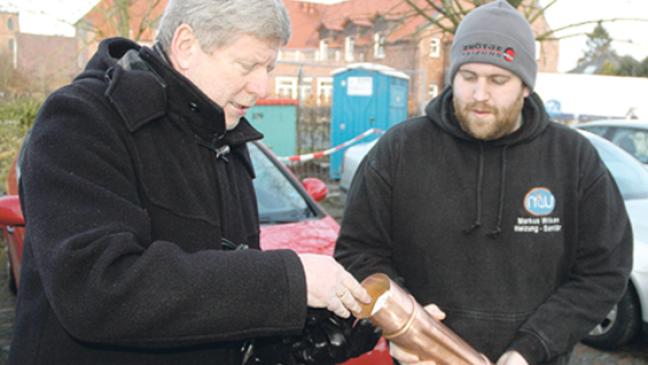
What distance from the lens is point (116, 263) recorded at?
104cm

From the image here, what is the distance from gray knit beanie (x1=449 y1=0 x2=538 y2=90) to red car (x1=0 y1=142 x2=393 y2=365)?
1578 mm

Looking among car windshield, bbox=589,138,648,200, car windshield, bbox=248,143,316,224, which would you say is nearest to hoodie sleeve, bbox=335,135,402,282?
car windshield, bbox=248,143,316,224

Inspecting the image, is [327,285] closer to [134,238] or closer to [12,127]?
A: [134,238]

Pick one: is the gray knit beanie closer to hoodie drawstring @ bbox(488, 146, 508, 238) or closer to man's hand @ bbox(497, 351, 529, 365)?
hoodie drawstring @ bbox(488, 146, 508, 238)

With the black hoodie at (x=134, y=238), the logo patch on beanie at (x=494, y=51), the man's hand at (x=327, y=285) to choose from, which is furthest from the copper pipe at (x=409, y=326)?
the logo patch on beanie at (x=494, y=51)

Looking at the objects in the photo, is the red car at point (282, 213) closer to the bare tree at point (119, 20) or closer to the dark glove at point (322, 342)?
the dark glove at point (322, 342)

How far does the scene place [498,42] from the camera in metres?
1.97

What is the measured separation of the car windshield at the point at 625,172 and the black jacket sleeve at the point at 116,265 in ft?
14.0

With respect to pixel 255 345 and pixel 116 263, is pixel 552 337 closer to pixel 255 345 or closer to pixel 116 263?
pixel 255 345

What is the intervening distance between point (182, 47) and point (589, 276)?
56.2 inches

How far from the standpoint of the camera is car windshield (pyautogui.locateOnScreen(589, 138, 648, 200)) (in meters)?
4.69

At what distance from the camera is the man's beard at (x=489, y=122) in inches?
76.7

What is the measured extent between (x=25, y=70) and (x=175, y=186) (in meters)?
16.8

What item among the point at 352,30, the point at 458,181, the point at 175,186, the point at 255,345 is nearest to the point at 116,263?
the point at 175,186
